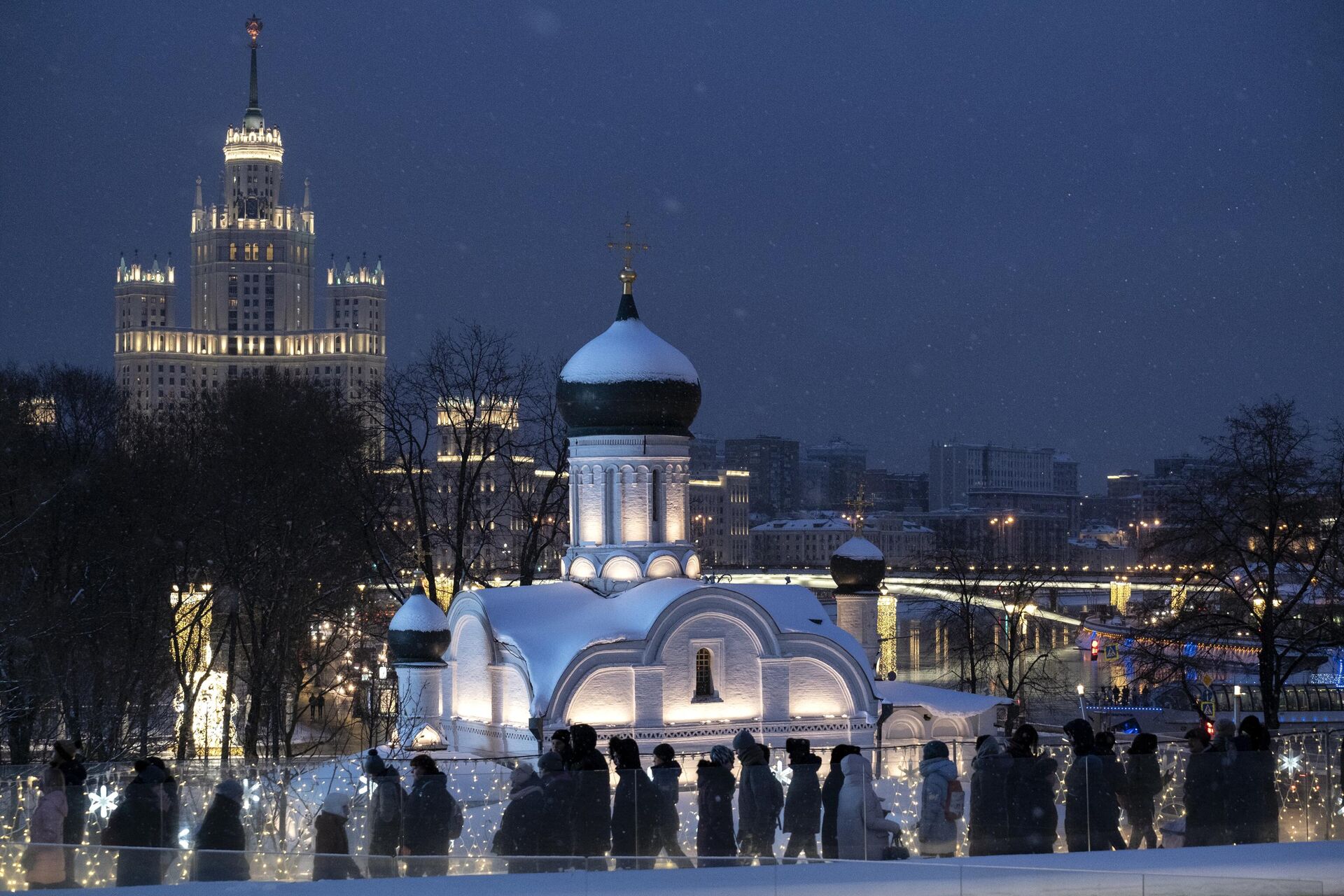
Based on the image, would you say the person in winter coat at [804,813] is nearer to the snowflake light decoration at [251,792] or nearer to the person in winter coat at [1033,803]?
the person in winter coat at [1033,803]

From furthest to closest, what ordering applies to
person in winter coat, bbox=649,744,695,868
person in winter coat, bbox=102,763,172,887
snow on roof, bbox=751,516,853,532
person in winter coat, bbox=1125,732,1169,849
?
snow on roof, bbox=751,516,853,532 → person in winter coat, bbox=1125,732,1169,849 → person in winter coat, bbox=649,744,695,868 → person in winter coat, bbox=102,763,172,887

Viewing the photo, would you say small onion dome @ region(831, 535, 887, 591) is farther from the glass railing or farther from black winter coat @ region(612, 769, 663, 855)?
black winter coat @ region(612, 769, 663, 855)

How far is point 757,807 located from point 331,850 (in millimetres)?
2940

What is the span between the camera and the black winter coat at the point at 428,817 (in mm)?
12102

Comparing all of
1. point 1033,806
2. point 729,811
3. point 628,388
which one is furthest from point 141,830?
point 628,388

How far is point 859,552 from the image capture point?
99.3 ft

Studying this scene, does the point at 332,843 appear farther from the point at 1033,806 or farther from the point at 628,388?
the point at 628,388

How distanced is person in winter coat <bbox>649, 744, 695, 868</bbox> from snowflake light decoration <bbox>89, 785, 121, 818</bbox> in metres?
3.63

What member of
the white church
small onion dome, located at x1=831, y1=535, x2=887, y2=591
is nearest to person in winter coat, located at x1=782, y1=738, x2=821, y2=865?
the white church

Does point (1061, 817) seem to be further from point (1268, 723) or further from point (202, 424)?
point (202, 424)

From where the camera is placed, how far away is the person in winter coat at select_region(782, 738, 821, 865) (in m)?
12.4

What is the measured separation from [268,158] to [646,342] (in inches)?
4058

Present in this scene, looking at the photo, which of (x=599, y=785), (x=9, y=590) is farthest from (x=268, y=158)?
(x=599, y=785)

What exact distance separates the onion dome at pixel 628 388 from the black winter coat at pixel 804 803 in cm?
1337
